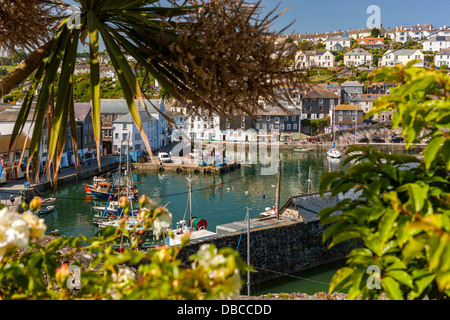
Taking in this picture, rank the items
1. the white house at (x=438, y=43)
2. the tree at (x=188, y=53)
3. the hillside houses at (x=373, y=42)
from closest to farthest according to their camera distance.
Answer: the tree at (x=188, y=53) < the hillside houses at (x=373, y=42) < the white house at (x=438, y=43)

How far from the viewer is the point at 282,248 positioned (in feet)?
51.9

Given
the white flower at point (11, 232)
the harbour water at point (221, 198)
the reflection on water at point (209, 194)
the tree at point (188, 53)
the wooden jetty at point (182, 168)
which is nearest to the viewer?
the white flower at point (11, 232)

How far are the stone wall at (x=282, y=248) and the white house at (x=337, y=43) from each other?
97666mm

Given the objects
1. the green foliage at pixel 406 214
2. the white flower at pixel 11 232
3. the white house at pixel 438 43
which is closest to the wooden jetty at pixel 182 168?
the green foliage at pixel 406 214

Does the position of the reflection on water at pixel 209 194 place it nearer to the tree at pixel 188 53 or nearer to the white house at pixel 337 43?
the tree at pixel 188 53

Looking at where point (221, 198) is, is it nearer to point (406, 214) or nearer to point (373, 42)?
point (406, 214)

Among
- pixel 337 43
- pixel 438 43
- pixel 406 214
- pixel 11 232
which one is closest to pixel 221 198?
pixel 406 214

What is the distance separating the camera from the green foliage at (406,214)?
1.07 m

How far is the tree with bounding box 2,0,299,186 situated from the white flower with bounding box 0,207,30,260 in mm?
990

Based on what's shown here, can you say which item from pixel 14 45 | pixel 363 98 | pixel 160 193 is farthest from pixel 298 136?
pixel 14 45

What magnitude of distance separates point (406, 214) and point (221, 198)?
2683cm

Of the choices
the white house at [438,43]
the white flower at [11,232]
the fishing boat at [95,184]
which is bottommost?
the fishing boat at [95,184]

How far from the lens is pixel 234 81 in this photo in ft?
7.54
